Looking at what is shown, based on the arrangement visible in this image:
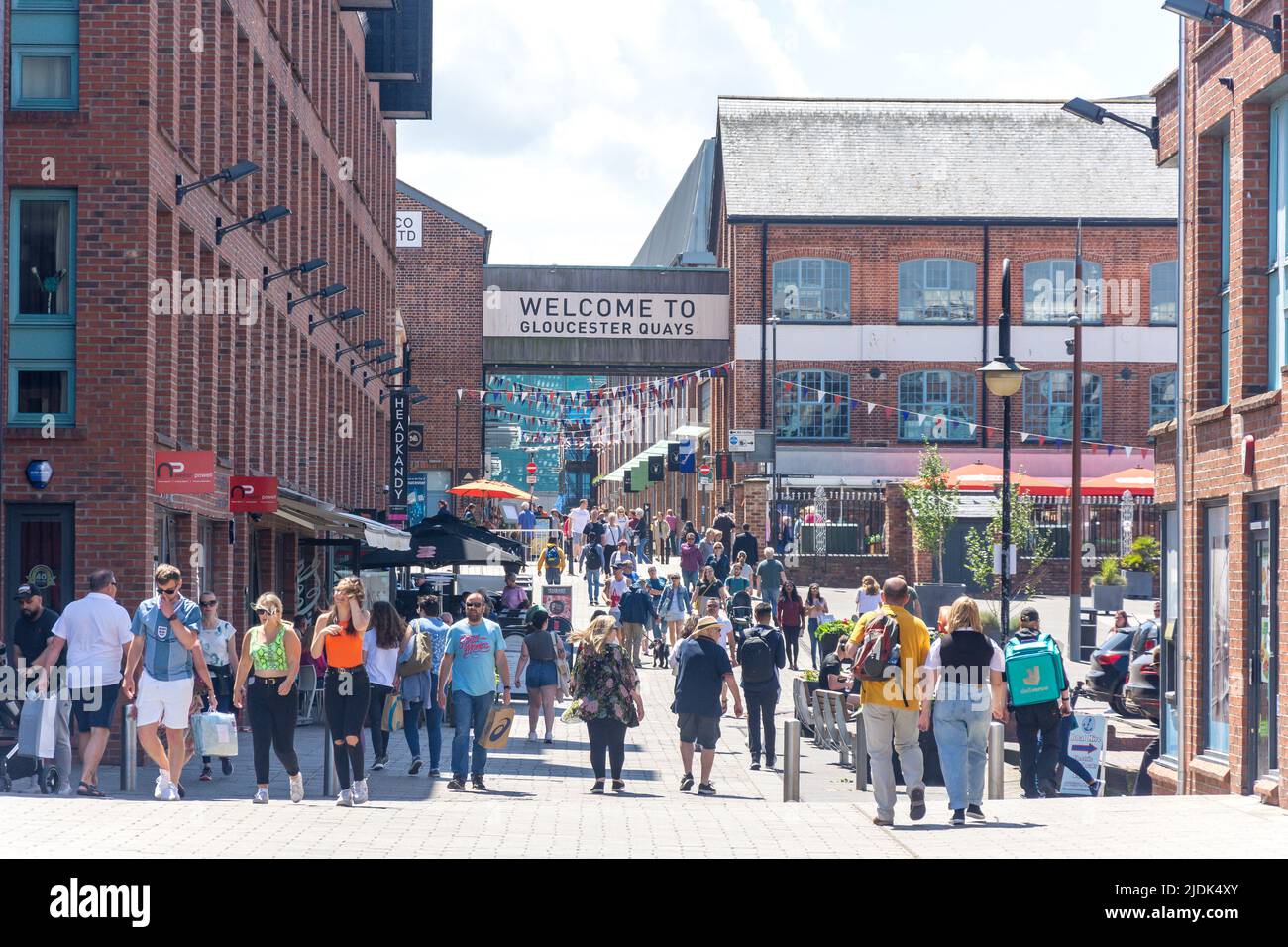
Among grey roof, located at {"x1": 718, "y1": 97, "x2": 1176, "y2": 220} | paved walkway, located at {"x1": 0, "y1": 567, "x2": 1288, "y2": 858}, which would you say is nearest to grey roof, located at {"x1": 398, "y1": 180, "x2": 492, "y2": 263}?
grey roof, located at {"x1": 718, "y1": 97, "x2": 1176, "y2": 220}

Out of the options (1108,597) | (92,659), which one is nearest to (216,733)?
(92,659)

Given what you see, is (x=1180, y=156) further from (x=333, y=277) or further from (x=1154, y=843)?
(x=333, y=277)

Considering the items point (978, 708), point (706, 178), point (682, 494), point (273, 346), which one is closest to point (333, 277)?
point (273, 346)

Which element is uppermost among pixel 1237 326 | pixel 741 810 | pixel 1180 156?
pixel 1180 156

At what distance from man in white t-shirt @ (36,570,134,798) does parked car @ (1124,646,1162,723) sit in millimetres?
11682

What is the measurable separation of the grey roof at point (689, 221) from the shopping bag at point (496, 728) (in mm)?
53089

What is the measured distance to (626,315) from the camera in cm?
5497

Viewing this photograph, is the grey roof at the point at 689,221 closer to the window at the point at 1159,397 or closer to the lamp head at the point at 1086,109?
the window at the point at 1159,397

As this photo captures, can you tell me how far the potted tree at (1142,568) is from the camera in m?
38.1

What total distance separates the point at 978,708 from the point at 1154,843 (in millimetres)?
2132

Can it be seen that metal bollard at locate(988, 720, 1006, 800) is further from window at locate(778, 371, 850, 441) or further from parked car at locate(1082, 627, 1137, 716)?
window at locate(778, 371, 850, 441)

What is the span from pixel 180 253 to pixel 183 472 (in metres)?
3.30

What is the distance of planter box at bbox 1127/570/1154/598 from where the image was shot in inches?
1499

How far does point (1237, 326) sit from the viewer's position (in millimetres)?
16750
